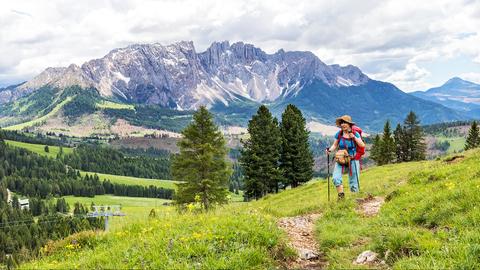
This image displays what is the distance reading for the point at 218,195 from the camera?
46.7m

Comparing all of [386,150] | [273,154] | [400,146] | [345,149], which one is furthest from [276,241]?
[400,146]

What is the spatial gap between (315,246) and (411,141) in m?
84.4

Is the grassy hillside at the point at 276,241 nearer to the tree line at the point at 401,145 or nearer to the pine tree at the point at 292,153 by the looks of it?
the pine tree at the point at 292,153

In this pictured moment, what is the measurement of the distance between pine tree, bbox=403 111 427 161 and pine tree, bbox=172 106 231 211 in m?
54.7

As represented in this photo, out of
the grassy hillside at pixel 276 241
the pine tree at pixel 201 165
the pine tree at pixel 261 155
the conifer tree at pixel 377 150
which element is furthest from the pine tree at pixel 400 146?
the grassy hillside at pixel 276 241

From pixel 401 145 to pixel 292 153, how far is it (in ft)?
130

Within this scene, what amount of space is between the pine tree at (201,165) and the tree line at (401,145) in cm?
4579

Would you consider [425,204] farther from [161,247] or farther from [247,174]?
[247,174]

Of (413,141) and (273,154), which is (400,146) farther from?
(273,154)

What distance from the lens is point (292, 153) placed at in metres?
60.5

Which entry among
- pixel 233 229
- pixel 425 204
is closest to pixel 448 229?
pixel 425 204

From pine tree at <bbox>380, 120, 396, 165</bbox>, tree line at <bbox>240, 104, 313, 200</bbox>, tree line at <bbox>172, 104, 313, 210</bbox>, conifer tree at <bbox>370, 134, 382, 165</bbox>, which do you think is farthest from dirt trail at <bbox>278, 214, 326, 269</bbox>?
conifer tree at <bbox>370, 134, 382, 165</bbox>

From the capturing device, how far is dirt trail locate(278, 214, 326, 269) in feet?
29.3

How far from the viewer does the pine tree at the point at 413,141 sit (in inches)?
3408
